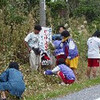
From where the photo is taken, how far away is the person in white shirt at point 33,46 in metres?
11.2

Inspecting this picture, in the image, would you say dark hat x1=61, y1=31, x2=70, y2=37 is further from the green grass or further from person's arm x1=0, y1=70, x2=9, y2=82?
person's arm x1=0, y1=70, x2=9, y2=82

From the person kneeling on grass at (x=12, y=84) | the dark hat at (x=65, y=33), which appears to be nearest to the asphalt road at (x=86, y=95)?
the person kneeling on grass at (x=12, y=84)

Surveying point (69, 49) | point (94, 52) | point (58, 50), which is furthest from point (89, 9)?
point (69, 49)

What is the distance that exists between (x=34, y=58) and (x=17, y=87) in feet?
10.4

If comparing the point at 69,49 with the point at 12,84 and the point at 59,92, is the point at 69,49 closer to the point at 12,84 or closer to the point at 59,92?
the point at 59,92

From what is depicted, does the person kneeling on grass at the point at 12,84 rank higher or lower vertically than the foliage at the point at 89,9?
lower

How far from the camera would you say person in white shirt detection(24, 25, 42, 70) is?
11234mm

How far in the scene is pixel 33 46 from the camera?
11.4 m

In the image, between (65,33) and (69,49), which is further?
(69,49)

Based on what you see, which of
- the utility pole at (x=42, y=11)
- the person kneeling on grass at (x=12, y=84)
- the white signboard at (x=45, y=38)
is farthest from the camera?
the utility pole at (x=42, y=11)

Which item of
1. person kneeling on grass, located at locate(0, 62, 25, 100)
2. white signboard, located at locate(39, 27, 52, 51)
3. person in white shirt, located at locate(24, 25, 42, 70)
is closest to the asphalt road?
person kneeling on grass, located at locate(0, 62, 25, 100)

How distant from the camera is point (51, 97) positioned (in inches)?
313

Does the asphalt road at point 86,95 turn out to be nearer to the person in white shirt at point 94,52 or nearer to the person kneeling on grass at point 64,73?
the person kneeling on grass at point 64,73

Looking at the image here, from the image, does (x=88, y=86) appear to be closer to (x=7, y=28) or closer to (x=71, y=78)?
(x=71, y=78)
